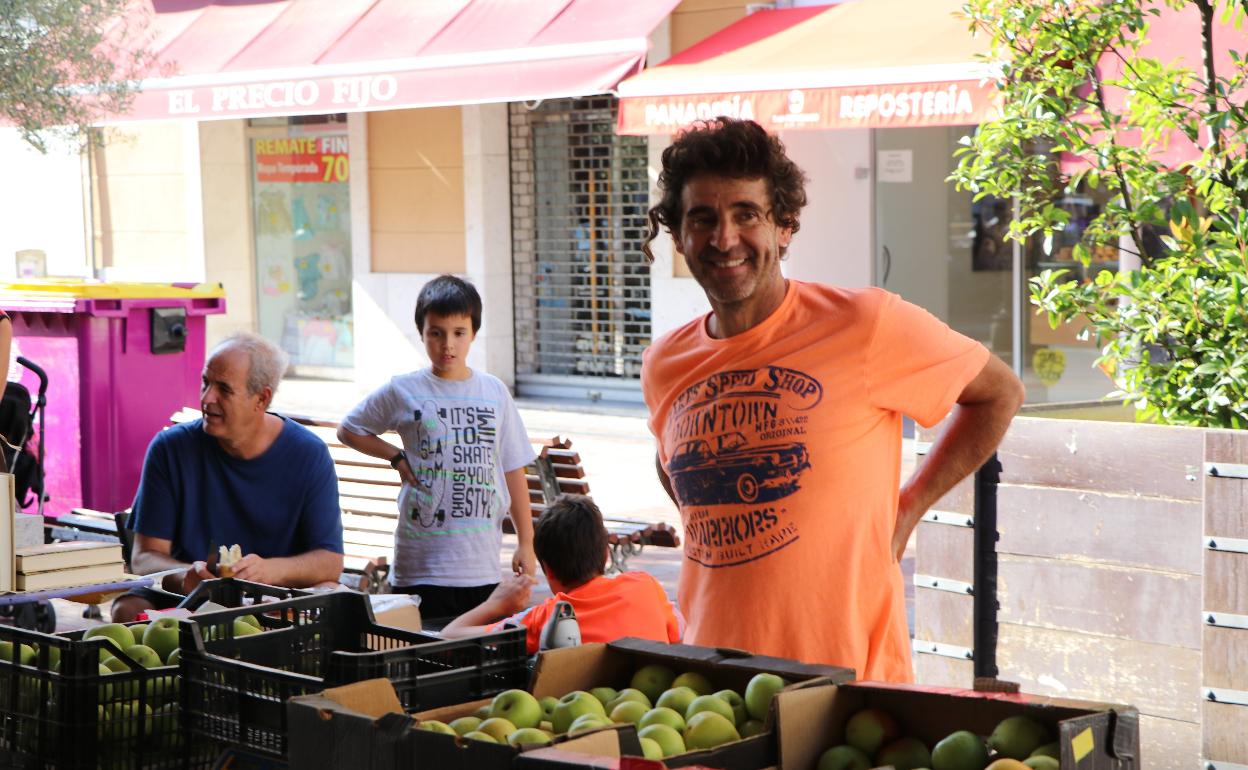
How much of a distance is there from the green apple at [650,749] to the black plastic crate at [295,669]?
0.45 meters

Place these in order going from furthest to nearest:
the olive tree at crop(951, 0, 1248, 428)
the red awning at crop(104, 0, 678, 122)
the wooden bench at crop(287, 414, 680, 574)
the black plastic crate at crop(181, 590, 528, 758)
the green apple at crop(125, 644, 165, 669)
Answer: the red awning at crop(104, 0, 678, 122) → the wooden bench at crop(287, 414, 680, 574) → the olive tree at crop(951, 0, 1248, 428) → the green apple at crop(125, 644, 165, 669) → the black plastic crate at crop(181, 590, 528, 758)

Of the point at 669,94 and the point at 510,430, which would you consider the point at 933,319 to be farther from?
the point at 669,94

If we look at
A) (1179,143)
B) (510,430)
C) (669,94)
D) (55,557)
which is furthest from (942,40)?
(55,557)

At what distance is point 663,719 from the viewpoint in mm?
2371

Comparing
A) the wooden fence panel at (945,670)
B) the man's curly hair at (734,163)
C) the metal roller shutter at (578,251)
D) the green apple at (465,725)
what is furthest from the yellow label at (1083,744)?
the metal roller shutter at (578,251)

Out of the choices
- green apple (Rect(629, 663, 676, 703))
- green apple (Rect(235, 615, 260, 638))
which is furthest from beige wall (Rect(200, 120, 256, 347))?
green apple (Rect(629, 663, 676, 703))

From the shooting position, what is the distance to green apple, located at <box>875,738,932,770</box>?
232 cm

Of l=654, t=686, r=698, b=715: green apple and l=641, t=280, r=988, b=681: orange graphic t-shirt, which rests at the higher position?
l=641, t=280, r=988, b=681: orange graphic t-shirt

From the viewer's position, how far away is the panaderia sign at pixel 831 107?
33.6 feet

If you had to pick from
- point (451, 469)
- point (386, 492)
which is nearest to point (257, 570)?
point (451, 469)

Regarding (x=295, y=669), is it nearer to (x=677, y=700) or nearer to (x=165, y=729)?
(x=165, y=729)

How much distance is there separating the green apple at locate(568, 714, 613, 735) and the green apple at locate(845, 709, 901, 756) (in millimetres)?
357

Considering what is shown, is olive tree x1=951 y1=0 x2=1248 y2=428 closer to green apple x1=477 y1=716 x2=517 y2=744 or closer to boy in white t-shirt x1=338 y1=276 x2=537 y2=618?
boy in white t-shirt x1=338 y1=276 x2=537 y2=618

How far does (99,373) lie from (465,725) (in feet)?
23.9
